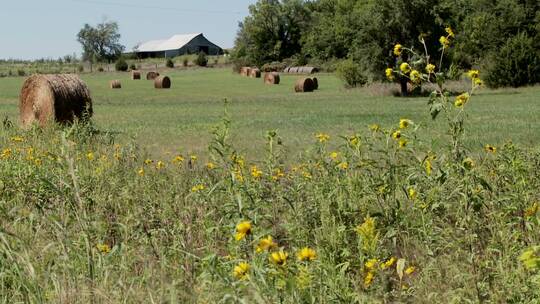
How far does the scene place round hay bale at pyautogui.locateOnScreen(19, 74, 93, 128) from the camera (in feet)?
59.2

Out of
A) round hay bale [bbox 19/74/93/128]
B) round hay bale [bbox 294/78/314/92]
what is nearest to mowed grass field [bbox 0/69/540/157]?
round hay bale [bbox 19/74/93/128]

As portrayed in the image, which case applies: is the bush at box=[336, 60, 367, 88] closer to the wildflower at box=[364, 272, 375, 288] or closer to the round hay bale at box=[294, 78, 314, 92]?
the round hay bale at box=[294, 78, 314, 92]

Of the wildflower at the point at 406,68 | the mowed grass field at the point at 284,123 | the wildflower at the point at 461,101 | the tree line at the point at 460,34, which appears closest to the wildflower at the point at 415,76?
the wildflower at the point at 406,68

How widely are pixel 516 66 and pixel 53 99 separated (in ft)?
89.1

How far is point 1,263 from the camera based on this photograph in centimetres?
357

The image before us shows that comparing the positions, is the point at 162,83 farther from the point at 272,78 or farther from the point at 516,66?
the point at 516,66

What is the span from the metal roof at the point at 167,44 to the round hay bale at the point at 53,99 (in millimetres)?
110294

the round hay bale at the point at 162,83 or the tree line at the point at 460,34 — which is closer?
the tree line at the point at 460,34

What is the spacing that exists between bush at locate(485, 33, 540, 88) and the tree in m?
109

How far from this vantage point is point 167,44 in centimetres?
13125

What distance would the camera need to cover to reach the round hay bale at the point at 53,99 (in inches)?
711

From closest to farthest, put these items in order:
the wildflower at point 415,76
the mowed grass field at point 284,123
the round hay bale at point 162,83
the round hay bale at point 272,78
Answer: the wildflower at point 415,76
the mowed grass field at point 284,123
the round hay bale at point 162,83
the round hay bale at point 272,78

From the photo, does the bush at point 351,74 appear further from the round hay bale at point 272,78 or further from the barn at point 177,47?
the barn at point 177,47

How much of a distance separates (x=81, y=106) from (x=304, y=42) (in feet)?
236
